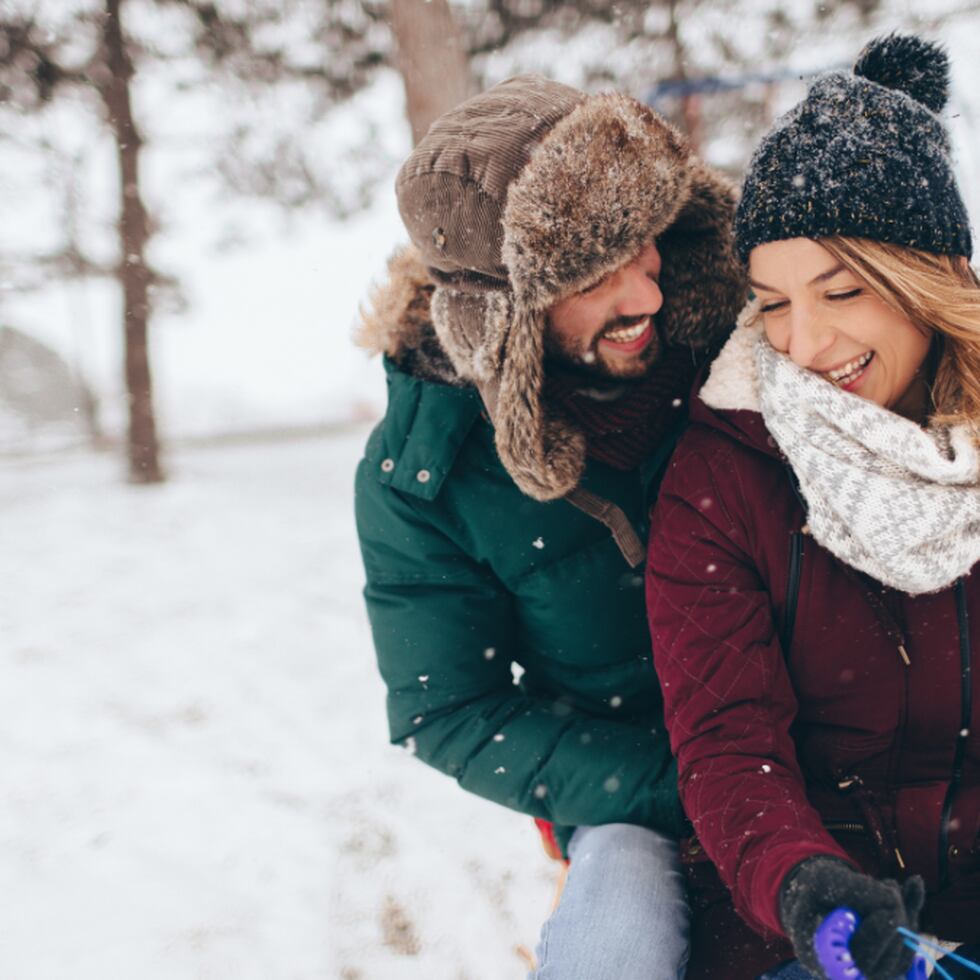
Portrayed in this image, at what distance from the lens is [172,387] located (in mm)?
23141

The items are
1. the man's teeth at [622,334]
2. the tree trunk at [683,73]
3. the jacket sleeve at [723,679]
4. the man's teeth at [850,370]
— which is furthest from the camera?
the tree trunk at [683,73]

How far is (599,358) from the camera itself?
1709mm

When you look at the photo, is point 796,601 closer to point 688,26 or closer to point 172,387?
point 688,26

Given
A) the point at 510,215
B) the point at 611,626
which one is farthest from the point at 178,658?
the point at 510,215

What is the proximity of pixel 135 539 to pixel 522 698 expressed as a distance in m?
5.46

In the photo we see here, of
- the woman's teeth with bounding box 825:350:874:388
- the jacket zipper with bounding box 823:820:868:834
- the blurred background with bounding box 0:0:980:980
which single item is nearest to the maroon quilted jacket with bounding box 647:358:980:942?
the jacket zipper with bounding box 823:820:868:834

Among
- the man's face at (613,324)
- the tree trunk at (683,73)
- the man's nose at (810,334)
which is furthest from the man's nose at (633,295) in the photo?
the tree trunk at (683,73)

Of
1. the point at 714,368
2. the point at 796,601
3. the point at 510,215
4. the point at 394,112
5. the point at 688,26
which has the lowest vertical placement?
the point at 796,601

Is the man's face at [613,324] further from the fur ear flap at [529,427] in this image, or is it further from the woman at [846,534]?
the woman at [846,534]

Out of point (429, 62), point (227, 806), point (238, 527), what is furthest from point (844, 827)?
point (238, 527)

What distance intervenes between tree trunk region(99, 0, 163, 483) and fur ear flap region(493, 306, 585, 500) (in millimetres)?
7128

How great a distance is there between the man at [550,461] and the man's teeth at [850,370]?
0.39 metres

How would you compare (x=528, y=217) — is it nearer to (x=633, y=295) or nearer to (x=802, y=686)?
(x=633, y=295)

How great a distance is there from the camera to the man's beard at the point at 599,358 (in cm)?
169
